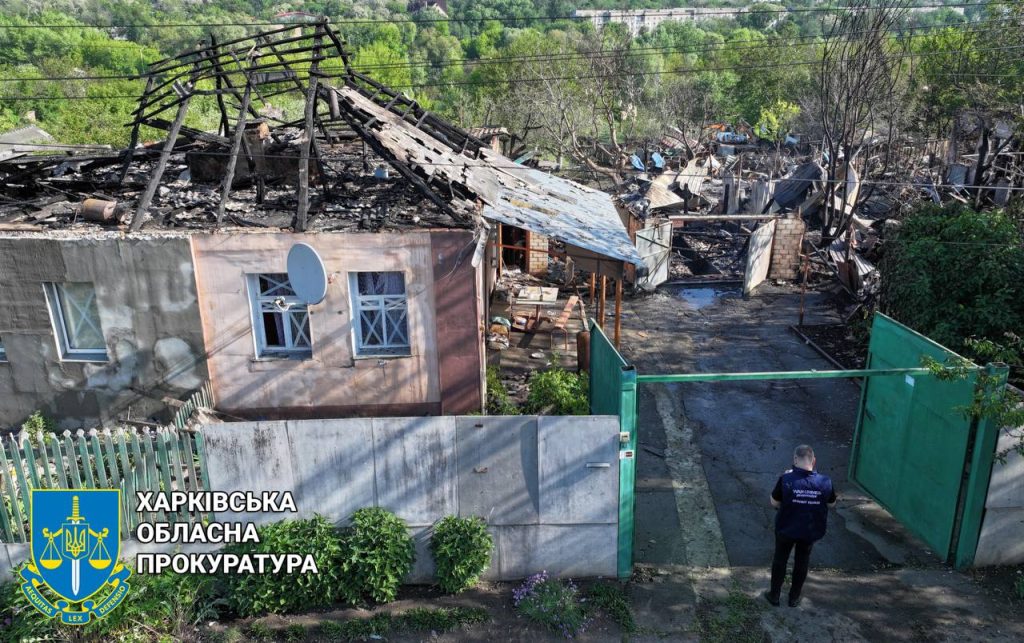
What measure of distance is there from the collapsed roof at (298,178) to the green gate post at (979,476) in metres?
4.56

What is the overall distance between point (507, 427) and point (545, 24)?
112235 mm

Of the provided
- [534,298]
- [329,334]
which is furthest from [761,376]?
[534,298]

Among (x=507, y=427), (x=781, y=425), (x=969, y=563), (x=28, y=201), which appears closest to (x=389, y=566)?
(x=507, y=427)

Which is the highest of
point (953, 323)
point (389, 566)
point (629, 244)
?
point (629, 244)

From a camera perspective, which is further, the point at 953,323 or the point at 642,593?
the point at 953,323

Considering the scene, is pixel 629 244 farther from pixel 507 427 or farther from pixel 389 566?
pixel 389 566

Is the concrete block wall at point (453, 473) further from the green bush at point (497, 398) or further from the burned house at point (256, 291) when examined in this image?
the green bush at point (497, 398)

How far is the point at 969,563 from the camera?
21.4ft

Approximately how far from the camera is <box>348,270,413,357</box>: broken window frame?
346 inches

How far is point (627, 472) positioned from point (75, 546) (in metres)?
4.98

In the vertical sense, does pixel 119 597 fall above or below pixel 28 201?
below

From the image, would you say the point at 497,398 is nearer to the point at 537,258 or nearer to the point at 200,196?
the point at 200,196

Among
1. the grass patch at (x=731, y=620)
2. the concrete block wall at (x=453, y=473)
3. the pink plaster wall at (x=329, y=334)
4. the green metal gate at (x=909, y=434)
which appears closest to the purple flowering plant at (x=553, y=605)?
the concrete block wall at (x=453, y=473)

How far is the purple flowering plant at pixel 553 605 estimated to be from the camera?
19.1 feet
